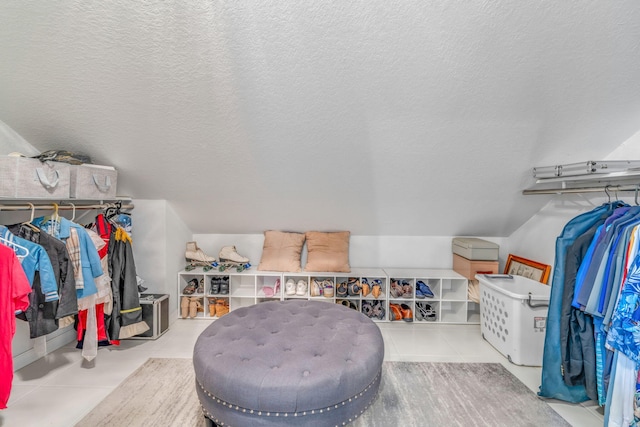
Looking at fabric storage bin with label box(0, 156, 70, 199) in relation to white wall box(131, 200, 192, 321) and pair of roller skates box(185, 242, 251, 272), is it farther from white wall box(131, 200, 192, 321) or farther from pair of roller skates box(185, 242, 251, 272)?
pair of roller skates box(185, 242, 251, 272)

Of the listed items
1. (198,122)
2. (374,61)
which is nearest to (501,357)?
(374,61)

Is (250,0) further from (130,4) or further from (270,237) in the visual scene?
(270,237)

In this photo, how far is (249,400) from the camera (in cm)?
134

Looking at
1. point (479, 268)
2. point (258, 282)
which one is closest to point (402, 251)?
point (479, 268)

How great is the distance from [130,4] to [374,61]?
4.07 ft

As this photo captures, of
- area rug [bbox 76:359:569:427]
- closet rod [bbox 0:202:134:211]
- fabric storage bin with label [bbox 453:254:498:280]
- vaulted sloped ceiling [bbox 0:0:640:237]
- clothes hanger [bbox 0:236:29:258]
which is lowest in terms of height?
area rug [bbox 76:359:569:427]

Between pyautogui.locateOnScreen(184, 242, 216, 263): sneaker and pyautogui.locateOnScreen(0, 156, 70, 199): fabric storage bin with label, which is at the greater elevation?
pyautogui.locateOnScreen(0, 156, 70, 199): fabric storage bin with label

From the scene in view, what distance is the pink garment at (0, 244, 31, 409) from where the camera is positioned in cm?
161

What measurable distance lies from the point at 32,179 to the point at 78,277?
0.68 meters

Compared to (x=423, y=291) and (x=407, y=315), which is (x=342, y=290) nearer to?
(x=407, y=315)

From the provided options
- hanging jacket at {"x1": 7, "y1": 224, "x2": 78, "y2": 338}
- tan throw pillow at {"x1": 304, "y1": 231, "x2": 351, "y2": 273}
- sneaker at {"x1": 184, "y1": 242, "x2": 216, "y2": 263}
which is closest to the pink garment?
hanging jacket at {"x1": 7, "y1": 224, "x2": 78, "y2": 338}

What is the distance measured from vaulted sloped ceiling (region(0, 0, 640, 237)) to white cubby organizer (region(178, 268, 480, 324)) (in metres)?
0.88

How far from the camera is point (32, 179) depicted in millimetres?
1891

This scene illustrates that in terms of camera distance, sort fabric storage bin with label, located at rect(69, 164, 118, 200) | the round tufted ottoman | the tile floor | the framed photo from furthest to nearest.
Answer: the framed photo
fabric storage bin with label, located at rect(69, 164, 118, 200)
the tile floor
the round tufted ottoman
